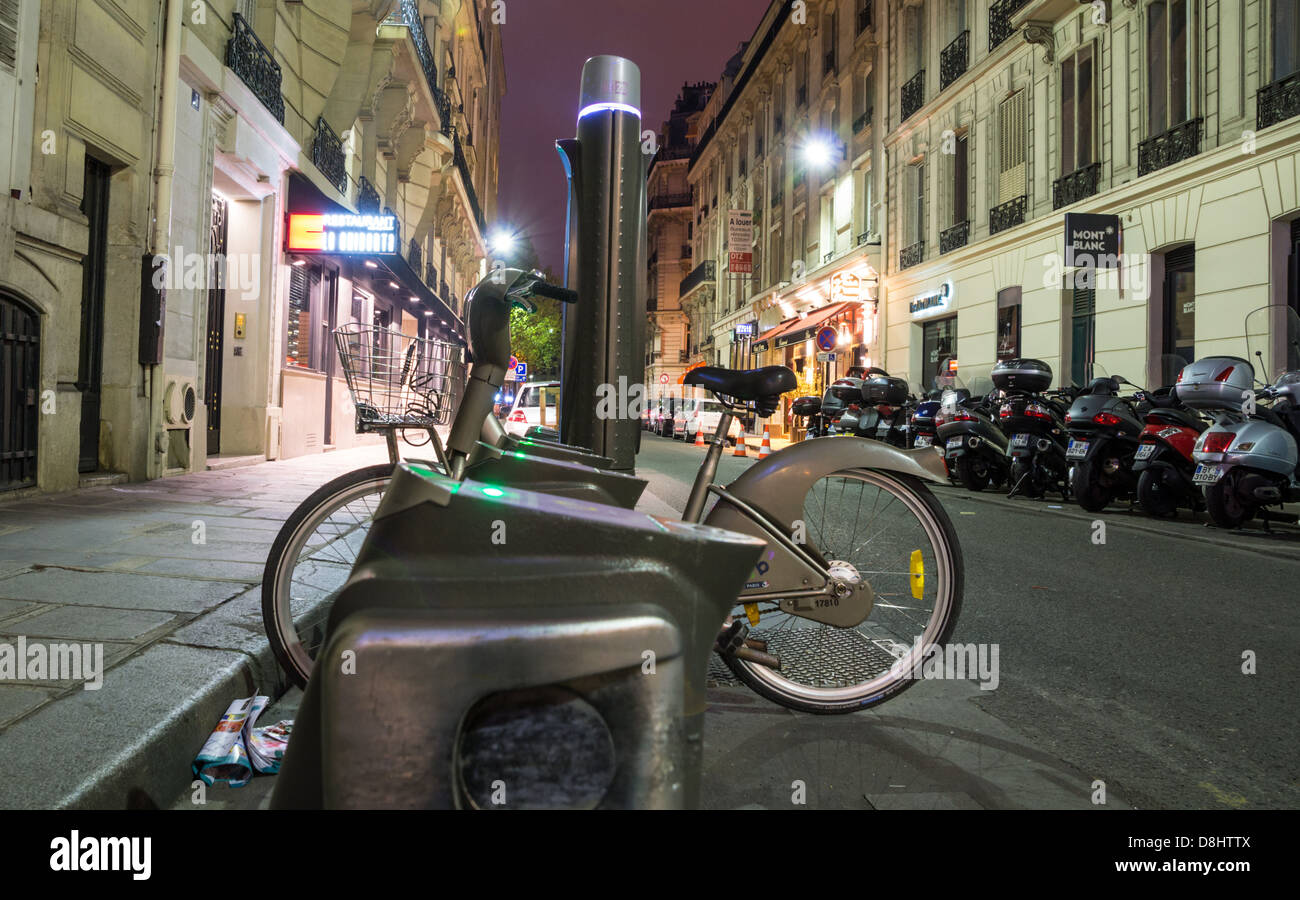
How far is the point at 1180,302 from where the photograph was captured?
43.5ft

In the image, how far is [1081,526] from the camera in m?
7.53

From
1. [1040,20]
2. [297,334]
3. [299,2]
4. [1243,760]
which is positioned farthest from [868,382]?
[1243,760]

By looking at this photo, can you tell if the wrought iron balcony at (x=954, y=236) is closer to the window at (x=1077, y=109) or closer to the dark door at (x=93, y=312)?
the window at (x=1077, y=109)

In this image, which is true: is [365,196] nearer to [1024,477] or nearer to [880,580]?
[1024,477]

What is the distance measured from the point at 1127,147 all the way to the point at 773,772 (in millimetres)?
15259

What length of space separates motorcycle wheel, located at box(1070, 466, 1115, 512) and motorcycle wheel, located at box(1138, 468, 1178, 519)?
1.55 feet

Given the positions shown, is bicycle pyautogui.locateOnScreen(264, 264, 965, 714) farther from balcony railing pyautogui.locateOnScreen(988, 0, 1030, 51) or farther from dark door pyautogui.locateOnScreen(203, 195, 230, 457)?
balcony railing pyautogui.locateOnScreen(988, 0, 1030, 51)

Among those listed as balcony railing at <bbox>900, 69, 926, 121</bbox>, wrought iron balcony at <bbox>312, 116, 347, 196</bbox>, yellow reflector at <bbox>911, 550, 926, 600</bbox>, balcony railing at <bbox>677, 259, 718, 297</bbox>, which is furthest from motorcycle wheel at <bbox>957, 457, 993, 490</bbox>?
balcony railing at <bbox>677, 259, 718, 297</bbox>

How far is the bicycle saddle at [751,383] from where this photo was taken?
2.85m

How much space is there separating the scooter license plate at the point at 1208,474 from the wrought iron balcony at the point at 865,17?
70.1 ft

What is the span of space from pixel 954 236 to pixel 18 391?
1813 centimetres

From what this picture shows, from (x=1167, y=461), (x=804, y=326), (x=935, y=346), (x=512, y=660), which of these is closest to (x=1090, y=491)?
(x=1167, y=461)

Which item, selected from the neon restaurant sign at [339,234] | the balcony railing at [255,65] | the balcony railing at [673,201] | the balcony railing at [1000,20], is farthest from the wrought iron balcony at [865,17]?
the balcony railing at [673,201]

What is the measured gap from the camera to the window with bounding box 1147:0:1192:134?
12984 millimetres
